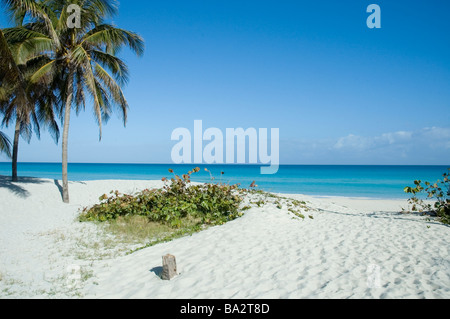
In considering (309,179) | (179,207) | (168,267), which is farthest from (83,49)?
(309,179)

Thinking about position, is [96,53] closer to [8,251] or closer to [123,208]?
[123,208]

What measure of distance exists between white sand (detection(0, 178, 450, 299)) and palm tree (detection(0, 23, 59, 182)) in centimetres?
425

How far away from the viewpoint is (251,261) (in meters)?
5.30

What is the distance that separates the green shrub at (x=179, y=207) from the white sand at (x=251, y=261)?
31.4 inches

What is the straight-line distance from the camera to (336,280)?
435 centimetres

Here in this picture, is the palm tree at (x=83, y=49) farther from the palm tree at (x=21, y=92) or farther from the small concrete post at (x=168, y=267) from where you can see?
the small concrete post at (x=168, y=267)

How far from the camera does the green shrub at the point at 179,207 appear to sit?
8.87 metres

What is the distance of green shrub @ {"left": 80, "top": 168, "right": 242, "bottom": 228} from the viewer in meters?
8.87

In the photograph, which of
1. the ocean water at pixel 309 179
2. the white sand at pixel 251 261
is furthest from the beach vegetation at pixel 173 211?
the ocean water at pixel 309 179

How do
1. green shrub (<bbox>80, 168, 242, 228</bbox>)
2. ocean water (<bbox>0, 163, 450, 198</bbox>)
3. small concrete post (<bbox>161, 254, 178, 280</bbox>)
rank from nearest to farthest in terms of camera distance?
small concrete post (<bbox>161, 254, 178, 280</bbox>), green shrub (<bbox>80, 168, 242, 228</bbox>), ocean water (<bbox>0, 163, 450, 198</bbox>)

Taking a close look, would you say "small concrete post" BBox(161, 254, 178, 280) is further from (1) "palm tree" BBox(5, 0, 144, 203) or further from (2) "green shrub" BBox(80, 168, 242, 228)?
(1) "palm tree" BBox(5, 0, 144, 203)

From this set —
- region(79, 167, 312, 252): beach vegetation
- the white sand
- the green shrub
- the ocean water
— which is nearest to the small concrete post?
the white sand
